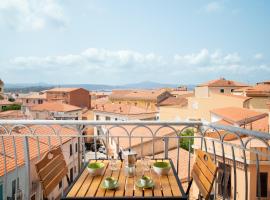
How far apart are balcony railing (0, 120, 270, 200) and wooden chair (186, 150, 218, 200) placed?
0.38 metres

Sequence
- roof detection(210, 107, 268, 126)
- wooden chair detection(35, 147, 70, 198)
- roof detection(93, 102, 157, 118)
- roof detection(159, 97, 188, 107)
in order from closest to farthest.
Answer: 1. wooden chair detection(35, 147, 70, 198)
2. roof detection(210, 107, 268, 126)
3. roof detection(93, 102, 157, 118)
4. roof detection(159, 97, 188, 107)

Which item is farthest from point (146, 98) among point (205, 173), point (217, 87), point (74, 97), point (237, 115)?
point (205, 173)

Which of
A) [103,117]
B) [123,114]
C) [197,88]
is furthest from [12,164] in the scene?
[197,88]

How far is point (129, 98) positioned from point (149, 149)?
180 ft

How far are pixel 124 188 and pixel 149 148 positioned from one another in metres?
25.3

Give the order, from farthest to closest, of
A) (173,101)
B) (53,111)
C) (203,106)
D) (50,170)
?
(173,101)
(53,111)
(203,106)
(50,170)

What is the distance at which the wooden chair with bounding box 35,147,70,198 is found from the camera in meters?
3.00

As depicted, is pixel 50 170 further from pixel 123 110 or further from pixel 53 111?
pixel 53 111

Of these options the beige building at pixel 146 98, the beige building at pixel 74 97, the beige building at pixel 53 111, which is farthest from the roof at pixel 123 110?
the beige building at pixel 74 97

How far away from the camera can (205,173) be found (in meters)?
2.96

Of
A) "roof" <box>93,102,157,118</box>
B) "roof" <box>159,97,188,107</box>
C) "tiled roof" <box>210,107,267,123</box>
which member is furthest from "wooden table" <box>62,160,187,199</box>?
"roof" <box>159,97,188,107</box>

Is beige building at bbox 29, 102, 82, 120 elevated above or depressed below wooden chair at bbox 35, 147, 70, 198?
below

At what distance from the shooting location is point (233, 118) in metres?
24.0

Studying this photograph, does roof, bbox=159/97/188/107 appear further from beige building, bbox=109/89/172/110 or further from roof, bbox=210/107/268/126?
roof, bbox=210/107/268/126
